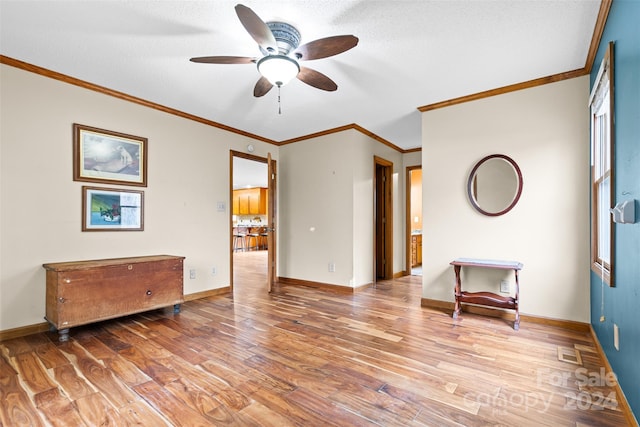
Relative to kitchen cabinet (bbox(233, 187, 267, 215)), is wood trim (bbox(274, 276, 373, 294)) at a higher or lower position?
lower

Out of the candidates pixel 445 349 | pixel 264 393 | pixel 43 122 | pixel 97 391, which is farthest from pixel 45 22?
pixel 445 349

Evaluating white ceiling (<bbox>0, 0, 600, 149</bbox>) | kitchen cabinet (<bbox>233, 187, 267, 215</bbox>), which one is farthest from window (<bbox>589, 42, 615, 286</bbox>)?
kitchen cabinet (<bbox>233, 187, 267, 215</bbox>)

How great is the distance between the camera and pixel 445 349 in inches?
95.4

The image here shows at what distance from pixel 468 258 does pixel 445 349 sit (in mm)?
1276

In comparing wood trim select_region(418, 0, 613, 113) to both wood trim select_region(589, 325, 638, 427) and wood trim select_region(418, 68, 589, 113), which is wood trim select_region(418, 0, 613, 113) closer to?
wood trim select_region(418, 68, 589, 113)

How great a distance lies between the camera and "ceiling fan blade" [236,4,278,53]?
1666 millimetres

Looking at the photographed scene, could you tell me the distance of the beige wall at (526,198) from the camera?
2.84 meters

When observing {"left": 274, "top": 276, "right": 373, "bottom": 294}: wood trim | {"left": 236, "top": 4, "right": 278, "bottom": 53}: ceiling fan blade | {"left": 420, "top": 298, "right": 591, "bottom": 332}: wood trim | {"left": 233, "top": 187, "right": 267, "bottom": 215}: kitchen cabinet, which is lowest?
{"left": 274, "top": 276, "right": 373, "bottom": 294}: wood trim

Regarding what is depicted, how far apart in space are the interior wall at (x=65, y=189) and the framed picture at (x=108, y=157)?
71 mm

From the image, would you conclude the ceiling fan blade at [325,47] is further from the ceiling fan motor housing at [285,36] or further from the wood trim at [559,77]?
the wood trim at [559,77]

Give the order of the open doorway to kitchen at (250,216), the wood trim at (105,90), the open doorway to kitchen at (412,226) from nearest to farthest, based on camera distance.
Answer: the wood trim at (105,90) < the open doorway to kitchen at (412,226) < the open doorway to kitchen at (250,216)

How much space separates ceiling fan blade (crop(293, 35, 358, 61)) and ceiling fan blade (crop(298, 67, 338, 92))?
0.58 feet

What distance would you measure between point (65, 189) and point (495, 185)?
4361 millimetres

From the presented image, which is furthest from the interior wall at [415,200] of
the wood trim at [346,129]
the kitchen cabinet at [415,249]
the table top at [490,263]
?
the table top at [490,263]
